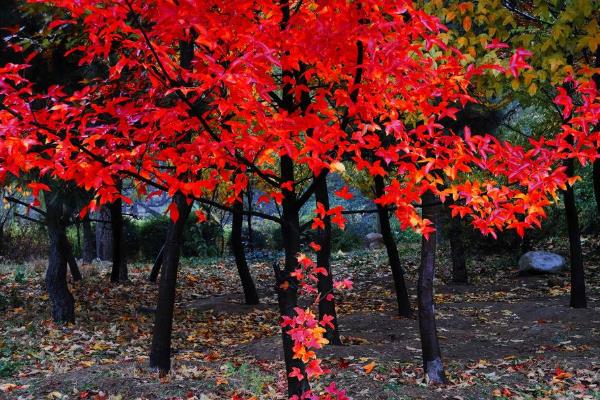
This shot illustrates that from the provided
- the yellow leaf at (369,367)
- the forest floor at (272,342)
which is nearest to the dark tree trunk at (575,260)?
the forest floor at (272,342)

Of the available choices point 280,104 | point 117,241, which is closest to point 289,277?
point 280,104

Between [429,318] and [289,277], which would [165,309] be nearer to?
[429,318]

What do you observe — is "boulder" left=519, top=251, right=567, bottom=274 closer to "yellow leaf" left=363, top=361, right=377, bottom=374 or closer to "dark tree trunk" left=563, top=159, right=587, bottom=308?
"dark tree trunk" left=563, top=159, right=587, bottom=308

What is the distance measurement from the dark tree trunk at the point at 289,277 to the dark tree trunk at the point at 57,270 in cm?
625

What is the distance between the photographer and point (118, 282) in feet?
46.4

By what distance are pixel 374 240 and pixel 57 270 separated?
688 inches

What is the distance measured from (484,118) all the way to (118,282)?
29.7 feet

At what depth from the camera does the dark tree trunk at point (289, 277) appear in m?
4.20

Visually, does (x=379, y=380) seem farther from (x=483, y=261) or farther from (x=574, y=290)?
(x=483, y=261)

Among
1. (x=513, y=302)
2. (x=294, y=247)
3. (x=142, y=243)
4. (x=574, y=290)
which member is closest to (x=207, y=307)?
(x=513, y=302)

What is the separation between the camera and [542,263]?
1459 cm

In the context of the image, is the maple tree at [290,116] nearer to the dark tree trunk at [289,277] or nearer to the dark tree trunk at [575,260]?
the dark tree trunk at [289,277]

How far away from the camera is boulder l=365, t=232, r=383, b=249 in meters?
25.1

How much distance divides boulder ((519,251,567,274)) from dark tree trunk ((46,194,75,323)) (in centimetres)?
1059
